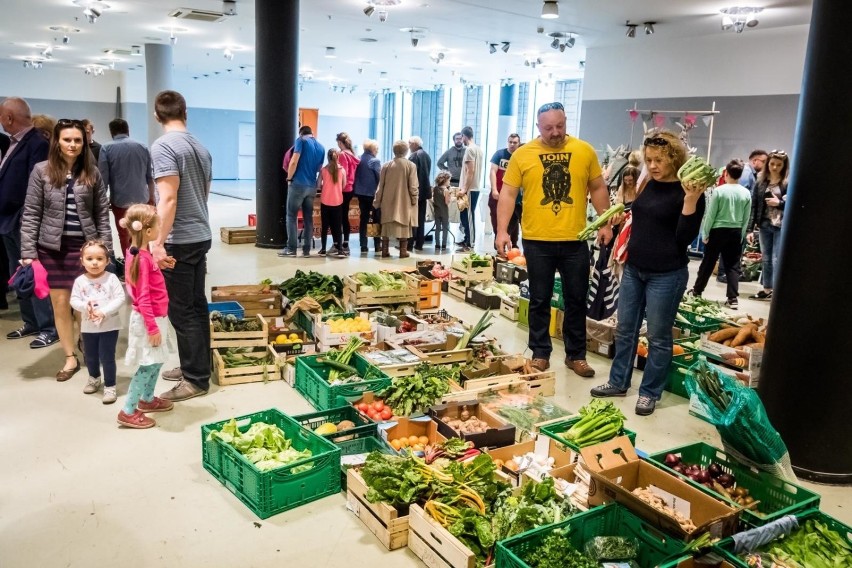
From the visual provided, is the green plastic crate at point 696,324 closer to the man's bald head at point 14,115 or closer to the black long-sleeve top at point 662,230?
the black long-sleeve top at point 662,230

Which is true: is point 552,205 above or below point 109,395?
above

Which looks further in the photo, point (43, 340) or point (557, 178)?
point (43, 340)

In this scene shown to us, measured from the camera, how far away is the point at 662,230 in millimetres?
4398

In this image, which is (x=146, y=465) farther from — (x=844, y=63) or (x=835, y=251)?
(x=844, y=63)

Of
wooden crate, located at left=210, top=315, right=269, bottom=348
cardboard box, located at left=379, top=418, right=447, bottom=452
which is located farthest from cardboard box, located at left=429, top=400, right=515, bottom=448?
wooden crate, located at left=210, top=315, right=269, bottom=348

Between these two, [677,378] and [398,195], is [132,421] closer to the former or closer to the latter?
[677,378]

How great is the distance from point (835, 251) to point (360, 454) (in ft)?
8.88

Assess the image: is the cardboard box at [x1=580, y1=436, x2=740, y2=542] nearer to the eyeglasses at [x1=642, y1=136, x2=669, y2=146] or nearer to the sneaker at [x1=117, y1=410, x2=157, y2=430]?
the eyeglasses at [x1=642, y1=136, x2=669, y2=146]

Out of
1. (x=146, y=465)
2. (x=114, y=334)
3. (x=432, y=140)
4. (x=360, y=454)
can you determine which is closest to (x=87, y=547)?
(x=146, y=465)

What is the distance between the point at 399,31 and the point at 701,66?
5331mm

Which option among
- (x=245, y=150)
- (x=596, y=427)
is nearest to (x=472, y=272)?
(x=596, y=427)

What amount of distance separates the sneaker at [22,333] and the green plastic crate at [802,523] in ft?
17.9

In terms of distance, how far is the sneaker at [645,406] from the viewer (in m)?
4.68

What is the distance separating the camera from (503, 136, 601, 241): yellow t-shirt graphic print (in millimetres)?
4918
